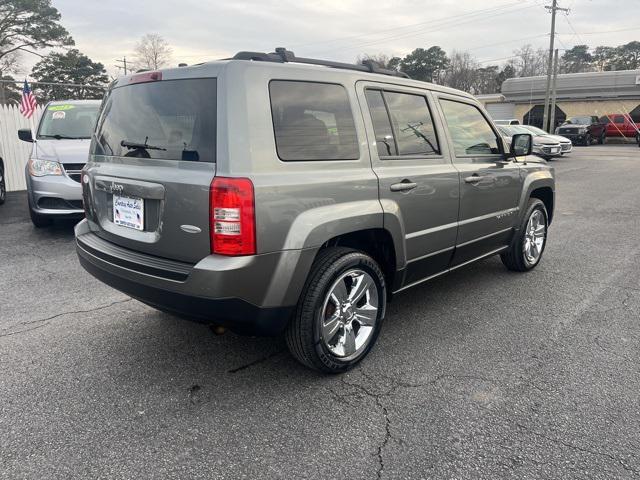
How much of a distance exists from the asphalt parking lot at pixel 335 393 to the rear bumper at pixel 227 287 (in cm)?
53

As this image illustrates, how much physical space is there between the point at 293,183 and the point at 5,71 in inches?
1446

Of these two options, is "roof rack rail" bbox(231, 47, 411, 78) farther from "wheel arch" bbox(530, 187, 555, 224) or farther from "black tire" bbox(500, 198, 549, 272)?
"wheel arch" bbox(530, 187, 555, 224)

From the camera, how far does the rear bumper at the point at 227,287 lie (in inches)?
97.4

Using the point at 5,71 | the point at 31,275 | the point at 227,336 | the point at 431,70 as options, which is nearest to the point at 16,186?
the point at 31,275

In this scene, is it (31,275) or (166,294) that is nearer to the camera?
(166,294)

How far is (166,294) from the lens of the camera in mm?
2641

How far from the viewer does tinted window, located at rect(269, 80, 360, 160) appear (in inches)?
105

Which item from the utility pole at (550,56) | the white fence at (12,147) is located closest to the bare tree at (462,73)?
the utility pole at (550,56)

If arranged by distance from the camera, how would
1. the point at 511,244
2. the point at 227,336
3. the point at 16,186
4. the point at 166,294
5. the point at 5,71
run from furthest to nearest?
the point at 5,71
the point at 16,186
the point at 511,244
the point at 227,336
the point at 166,294

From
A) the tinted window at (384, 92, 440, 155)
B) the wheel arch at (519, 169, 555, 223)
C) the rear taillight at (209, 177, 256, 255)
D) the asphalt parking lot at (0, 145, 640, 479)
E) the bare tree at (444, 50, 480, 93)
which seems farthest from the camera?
the bare tree at (444, 50, 480, 93)

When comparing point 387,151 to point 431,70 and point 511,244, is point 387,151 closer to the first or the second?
point 511,244

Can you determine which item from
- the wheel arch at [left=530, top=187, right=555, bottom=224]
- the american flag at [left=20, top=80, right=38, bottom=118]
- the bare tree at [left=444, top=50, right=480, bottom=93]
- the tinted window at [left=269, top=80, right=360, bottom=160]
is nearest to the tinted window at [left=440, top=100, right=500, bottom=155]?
the wheel arch at [left=530, top=187, right=555, bottom=224]

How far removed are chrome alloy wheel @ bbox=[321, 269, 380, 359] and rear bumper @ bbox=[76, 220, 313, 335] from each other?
33 centimetres

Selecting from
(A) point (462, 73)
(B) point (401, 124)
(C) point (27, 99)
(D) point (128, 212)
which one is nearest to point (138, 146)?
(D) point (128, 212)
